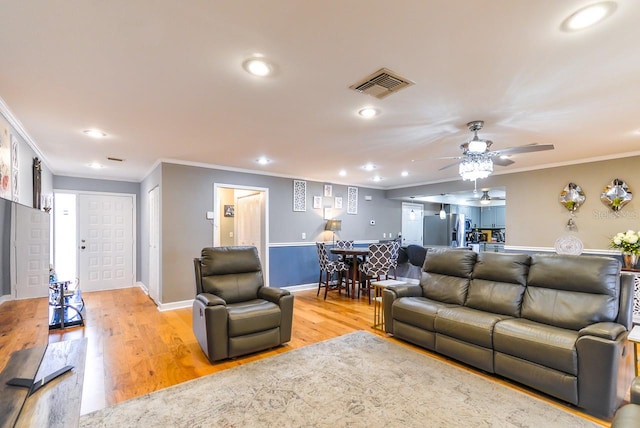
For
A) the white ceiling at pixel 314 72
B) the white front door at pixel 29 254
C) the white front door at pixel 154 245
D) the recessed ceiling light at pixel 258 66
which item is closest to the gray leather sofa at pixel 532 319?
the white ceiling at pixel 314 72

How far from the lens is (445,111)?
9.38 feet

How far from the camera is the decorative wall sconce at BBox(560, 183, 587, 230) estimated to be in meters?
4.88

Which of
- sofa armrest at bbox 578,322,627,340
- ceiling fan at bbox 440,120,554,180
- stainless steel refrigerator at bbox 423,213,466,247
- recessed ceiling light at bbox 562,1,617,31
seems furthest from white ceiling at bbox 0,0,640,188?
stainless steel refrigerator at bbox 423,213,466,247

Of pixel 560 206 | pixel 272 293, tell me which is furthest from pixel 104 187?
pixel 560 206

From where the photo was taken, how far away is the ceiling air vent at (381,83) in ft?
7.18

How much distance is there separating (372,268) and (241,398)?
3515 millimetres

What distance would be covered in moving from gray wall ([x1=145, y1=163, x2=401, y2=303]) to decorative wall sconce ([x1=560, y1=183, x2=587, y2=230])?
4535 mm

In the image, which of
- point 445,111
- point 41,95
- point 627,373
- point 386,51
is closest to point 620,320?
point 627,373

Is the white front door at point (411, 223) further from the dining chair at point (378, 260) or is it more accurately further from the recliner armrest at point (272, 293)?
the recliner armrest at point (272, 293)

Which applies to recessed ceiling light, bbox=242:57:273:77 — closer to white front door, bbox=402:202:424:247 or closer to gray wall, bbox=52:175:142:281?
gray wall, bbox=52:175:142:281

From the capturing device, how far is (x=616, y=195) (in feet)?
14.8

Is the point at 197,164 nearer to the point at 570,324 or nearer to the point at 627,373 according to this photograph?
the point at 570,324

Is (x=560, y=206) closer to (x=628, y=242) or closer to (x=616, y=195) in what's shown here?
(x=616, y=195)

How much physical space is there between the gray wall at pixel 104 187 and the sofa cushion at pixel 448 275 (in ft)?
20.0
